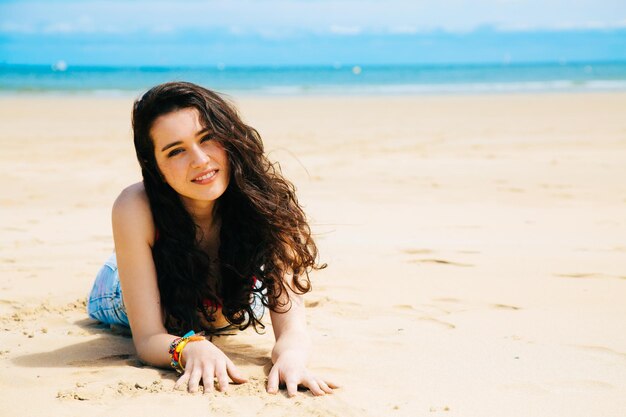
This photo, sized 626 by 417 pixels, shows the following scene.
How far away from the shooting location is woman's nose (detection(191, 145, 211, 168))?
8.90ft

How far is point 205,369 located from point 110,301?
0.94 meters

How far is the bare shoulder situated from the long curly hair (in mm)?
31

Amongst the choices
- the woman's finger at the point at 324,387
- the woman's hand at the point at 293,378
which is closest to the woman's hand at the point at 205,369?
the woman's hand at the point at 293,378

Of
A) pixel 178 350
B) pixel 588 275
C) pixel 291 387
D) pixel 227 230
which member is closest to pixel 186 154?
pixel 227 230

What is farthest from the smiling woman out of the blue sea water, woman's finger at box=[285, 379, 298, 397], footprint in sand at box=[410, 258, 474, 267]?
the blue sea water

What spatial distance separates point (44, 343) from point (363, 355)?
134 centimetres

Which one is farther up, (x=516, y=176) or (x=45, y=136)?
(x=45, y=136)

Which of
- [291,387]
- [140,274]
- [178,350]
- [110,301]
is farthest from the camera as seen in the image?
[110,301]

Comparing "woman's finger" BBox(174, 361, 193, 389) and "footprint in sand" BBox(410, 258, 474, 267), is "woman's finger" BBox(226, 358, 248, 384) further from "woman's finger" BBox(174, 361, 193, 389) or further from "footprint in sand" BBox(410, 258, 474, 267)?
"footprint in sand" BBox(410, 258, 474, 267)

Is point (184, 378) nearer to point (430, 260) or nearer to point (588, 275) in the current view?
point (430, 260)

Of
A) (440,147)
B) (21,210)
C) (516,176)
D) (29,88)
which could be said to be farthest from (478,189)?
(29,88)

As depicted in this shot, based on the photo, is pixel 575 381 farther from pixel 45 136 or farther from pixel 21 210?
pixel 45 136

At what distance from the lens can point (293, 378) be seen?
2564 millimetres

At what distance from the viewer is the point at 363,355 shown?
9.78 ft
